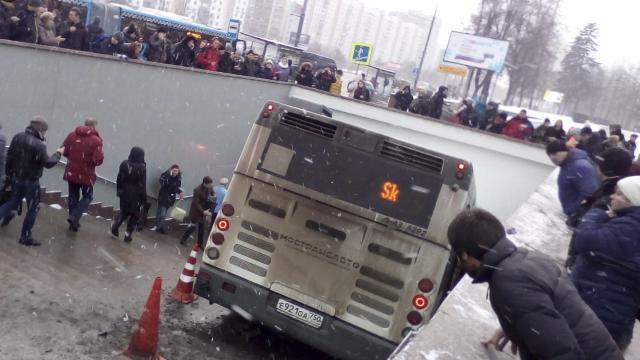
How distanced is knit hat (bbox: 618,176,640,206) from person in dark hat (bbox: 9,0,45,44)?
10921 millimetres

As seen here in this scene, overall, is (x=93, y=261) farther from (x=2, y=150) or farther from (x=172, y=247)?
(x=172, y=247)

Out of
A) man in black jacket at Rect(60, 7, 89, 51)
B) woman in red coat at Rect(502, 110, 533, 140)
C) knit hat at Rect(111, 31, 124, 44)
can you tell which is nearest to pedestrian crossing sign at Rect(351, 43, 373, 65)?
woman in red coat at Rect(502, 110, 533, 140)

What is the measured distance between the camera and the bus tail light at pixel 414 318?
675 cm

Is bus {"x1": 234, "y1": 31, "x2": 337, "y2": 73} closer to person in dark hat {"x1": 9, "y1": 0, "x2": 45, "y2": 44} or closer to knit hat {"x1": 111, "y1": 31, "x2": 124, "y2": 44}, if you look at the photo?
knit hat {"x1": 111, "y1": 31, "x2": 124, "y2": 44}

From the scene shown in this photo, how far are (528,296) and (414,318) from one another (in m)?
4.09

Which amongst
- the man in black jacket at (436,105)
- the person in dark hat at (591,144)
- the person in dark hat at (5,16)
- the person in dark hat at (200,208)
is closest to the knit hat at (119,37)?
the person in dark hat at (5,16)

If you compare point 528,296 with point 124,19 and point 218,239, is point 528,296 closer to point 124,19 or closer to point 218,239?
point 218,239

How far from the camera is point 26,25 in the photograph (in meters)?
11.5

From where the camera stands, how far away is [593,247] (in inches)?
169

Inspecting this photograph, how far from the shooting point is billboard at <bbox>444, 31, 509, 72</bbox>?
126 feet

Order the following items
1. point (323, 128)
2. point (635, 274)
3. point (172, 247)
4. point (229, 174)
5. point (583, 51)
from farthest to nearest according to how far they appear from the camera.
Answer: point (583, 51), point (229, 174), point (172, 247), point (323, 128), point (635, 274)

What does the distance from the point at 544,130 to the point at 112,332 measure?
18.0 m

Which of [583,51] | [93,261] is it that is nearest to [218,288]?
[93,261]

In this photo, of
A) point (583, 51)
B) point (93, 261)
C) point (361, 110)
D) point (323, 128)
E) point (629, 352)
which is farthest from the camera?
point (583, 51)
